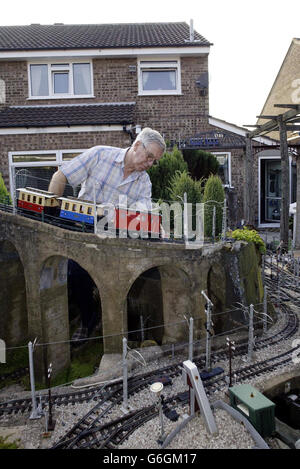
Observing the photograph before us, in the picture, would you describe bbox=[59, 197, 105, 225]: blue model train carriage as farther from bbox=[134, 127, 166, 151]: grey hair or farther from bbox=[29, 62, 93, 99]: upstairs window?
bbox=[29, 62, 93, 99]: upstairs window

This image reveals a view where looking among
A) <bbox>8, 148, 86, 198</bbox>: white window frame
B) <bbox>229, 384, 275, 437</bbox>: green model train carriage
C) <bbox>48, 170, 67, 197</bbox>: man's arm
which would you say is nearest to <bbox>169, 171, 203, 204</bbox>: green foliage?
<bbox>48, 170, 67, 197</bbox>: man's arm

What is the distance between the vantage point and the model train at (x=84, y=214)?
40.1 feet

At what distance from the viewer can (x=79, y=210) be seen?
12570 millimetres

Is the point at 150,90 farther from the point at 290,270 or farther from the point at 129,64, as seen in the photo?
the point at 290,270

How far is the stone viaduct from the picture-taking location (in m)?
12.4

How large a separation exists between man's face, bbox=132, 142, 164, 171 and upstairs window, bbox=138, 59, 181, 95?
433 inches

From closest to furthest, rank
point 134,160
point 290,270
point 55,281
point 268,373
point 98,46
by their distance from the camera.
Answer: point 268,373
point 134,160
point 55,281
point 290,270
point 98,46

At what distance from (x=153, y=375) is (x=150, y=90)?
53.5ft

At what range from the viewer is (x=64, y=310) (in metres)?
14.6

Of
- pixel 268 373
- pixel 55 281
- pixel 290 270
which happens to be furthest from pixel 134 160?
pixel 290 270

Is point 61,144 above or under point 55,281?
above

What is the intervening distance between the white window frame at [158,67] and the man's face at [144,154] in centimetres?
1091

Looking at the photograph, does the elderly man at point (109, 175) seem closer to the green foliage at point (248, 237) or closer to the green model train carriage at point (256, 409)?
the green foliage at point (248, 237)

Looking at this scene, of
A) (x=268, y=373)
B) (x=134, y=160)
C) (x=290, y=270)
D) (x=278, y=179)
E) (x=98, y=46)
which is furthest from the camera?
(x=278, y=179)
